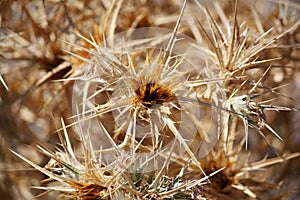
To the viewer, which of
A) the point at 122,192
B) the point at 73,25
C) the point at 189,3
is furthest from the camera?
the point at 189,3

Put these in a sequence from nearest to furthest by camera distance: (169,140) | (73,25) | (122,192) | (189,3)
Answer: (122,192)
(169,140)
(73,25)
(189,3)

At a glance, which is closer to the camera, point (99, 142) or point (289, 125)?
point (99, 142)

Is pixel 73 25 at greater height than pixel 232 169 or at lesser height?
greater

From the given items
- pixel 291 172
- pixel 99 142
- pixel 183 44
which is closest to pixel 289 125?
pixel 291 172

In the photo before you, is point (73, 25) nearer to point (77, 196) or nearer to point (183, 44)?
point (183, 44)
